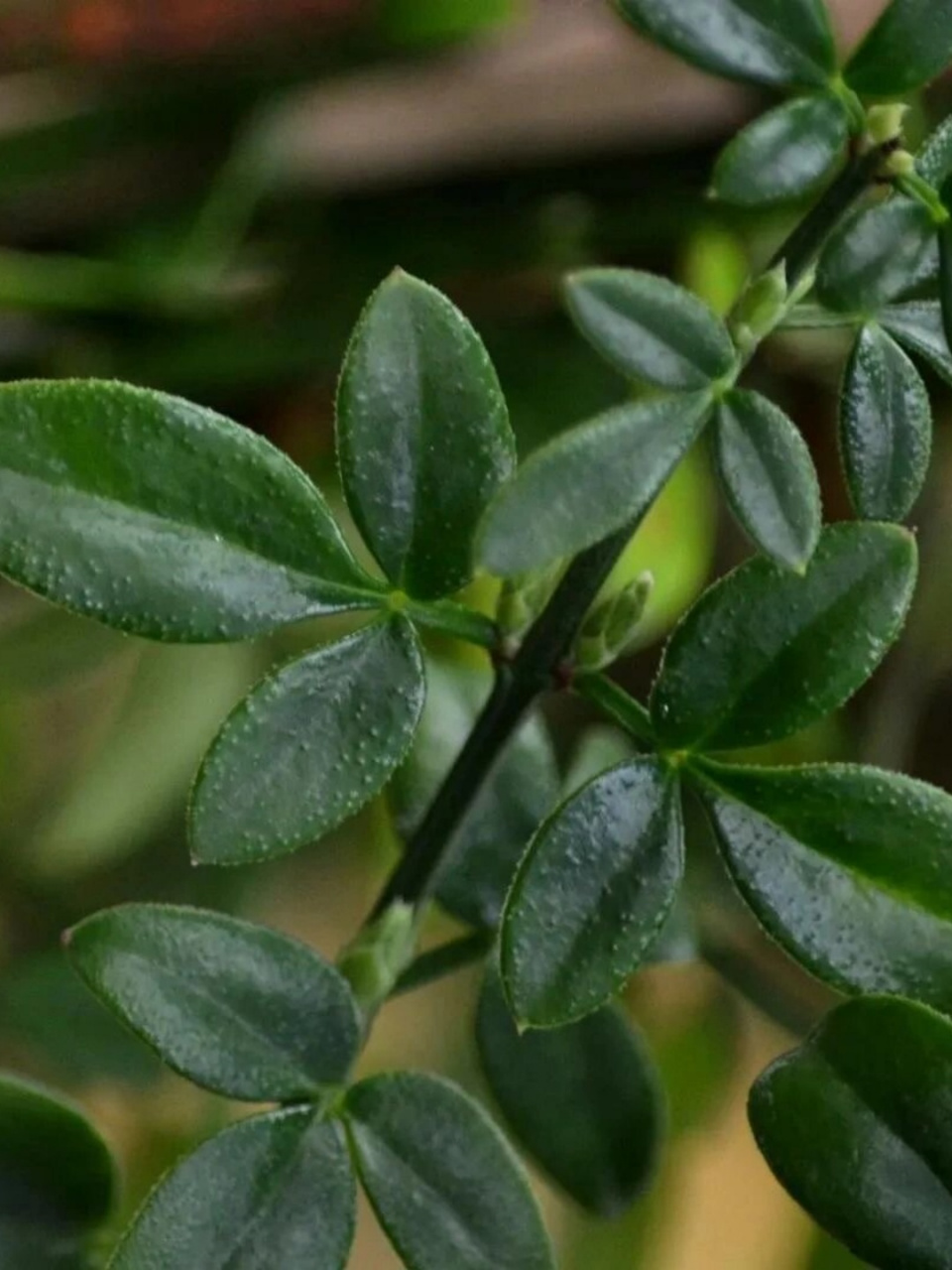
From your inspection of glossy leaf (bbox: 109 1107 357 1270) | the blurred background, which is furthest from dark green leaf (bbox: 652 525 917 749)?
the blurred background

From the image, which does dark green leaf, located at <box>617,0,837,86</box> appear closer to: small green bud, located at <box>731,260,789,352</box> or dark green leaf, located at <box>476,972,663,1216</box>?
small green bud, located at <box>731,260,789,352</box>

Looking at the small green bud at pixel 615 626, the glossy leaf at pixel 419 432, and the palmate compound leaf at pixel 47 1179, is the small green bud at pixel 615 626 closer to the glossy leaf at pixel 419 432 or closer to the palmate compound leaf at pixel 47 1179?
the glossy leaf at pixel 419 432

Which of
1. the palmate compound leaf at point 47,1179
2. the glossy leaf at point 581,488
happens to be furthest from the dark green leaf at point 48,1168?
the glossy leaf at point 581,488

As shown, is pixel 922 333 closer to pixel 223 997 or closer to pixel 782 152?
pixel 782 152

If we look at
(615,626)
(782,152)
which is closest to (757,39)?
(782,152)

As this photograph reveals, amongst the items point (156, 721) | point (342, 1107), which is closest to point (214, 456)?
point (342, 1107)
